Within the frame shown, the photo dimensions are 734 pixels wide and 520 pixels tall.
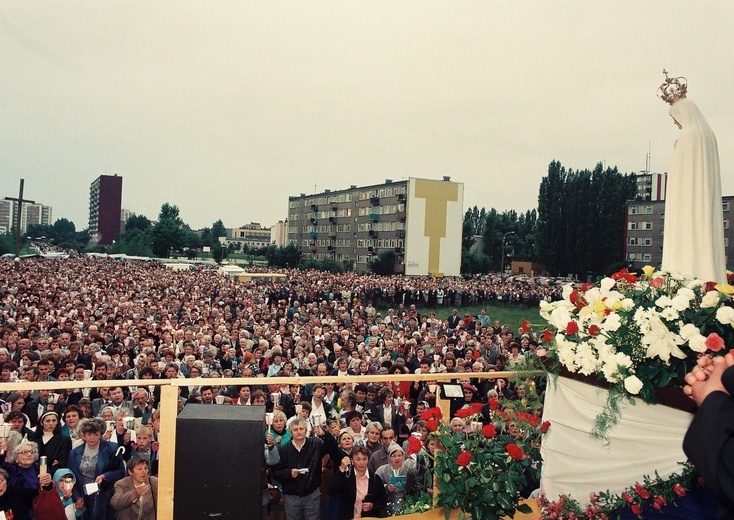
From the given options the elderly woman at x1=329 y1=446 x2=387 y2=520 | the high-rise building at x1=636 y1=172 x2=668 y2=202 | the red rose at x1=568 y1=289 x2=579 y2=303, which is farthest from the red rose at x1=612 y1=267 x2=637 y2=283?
the high-rise building at x1=636 y1=172 x2=668 y2=202

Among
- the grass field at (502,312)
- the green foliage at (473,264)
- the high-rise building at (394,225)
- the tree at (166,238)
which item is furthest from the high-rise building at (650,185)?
the tree at (166,238)

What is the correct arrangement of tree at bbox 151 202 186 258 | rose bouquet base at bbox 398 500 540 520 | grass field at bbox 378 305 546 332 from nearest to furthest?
rose bouquet base at bbox 398 500 540 520, grass field at bbox 378 305 546 332, tree at bbox 151 202 186 258

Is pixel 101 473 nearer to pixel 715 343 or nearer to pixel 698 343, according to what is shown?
pixel 698 343

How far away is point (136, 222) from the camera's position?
14050 cm

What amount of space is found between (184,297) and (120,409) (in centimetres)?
1817

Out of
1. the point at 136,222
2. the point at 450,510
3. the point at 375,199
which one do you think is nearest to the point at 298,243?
the point at 375,199

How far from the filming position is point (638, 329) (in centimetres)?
326

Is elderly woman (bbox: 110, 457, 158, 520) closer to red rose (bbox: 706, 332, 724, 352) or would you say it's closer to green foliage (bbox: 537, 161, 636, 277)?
red rose (bbox: 706, 332, 724, 352)

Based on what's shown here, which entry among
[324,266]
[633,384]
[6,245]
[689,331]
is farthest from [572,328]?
[6,245]

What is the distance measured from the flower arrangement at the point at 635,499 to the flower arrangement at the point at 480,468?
13.0 inches

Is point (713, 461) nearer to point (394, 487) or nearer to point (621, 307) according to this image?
point (621, 307)

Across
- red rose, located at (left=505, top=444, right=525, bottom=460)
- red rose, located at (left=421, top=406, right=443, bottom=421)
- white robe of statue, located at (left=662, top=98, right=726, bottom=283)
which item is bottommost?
red rose, located at (left=505, top=444, right=525, bottom=460)

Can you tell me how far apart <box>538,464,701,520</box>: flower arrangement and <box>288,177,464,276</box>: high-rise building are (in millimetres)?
72648

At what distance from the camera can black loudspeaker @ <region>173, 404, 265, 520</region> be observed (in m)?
3.74
